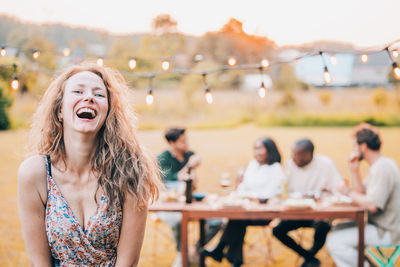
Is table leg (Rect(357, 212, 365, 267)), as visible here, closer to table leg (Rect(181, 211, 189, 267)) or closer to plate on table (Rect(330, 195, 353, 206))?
plate on table (Rect(330, 195, 353, 206))

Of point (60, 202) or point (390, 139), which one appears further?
point (390, 139)

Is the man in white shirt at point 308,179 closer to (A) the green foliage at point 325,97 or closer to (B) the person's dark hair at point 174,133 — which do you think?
(B) the person's dark hair at point 174,133

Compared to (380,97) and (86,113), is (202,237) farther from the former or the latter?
(380,97)

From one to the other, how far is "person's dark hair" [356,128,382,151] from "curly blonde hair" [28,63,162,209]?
205cm

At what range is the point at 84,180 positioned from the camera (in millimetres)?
1610

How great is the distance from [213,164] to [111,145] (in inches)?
384

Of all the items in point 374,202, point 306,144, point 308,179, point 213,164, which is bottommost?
point 213,164

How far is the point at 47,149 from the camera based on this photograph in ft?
5.40

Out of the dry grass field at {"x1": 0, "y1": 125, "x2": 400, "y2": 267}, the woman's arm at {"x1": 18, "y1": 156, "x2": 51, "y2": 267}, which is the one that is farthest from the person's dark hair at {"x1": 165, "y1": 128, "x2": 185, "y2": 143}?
the woman's arm at {"x1": 18, "y1": 156, "x2": 51, "y2": 267}

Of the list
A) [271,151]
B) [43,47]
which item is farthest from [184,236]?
[43,47]

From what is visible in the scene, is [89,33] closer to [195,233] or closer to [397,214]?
[195,233]

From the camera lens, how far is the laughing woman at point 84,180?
1.51 meters

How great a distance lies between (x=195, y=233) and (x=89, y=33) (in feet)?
49.6

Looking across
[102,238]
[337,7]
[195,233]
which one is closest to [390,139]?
[337,7]
